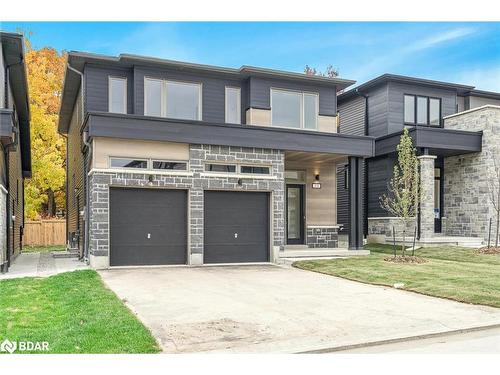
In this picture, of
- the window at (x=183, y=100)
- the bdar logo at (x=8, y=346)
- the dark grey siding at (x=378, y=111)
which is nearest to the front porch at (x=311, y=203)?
the dark grey siding at (x=378, y=111)

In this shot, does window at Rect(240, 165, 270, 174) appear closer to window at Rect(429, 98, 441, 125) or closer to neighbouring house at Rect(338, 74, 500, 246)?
neighbouring house at Rect(338, 74, 500, 246)

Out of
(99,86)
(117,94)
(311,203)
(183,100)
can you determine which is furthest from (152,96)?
(311,203)

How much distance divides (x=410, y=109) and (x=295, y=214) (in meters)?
6.98

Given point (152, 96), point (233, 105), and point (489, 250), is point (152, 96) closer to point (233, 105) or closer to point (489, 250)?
point (233, 105)

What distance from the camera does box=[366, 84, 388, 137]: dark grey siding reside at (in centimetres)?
2047

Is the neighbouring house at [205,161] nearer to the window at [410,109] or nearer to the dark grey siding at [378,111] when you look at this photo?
the dark grey siding at [378,111]

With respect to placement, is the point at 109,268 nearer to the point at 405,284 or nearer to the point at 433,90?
the point at 405,284

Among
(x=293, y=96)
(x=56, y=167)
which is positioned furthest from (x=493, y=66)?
(x=56, y=167)

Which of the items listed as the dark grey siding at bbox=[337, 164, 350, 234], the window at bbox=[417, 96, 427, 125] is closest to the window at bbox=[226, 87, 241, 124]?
the dark grey siding at bbox=[337, 164, 350, 234]

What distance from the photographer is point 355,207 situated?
1675 centimetres

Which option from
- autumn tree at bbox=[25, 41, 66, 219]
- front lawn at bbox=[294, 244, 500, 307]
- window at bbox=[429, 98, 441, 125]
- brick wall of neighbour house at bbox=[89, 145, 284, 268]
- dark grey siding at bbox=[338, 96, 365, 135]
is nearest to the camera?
front lawn at bbox=[294, 244, 500, 307]

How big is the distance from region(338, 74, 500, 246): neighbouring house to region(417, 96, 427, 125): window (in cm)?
4

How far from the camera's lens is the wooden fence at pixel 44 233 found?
86.8 feet

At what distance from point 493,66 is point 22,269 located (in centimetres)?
1193
